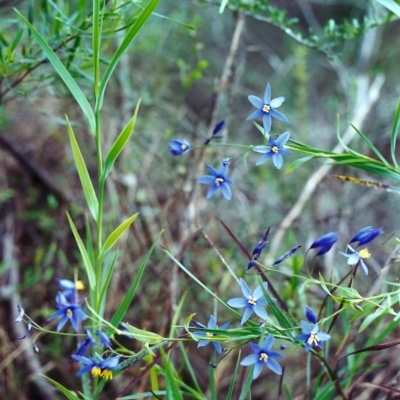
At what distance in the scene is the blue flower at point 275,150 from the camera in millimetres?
676

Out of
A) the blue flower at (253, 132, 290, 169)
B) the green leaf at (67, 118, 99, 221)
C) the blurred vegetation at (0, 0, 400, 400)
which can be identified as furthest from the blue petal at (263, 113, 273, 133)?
the blurred vegetation at (0, 0, 400, 400)

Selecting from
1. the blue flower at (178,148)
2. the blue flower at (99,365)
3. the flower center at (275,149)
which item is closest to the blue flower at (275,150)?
the flower center at (275,149)

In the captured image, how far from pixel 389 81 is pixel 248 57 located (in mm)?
732

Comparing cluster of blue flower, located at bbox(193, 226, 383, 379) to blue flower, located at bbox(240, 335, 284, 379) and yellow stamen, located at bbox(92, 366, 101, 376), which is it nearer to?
blue flower, located at bbox(240, 335, 284, 379)

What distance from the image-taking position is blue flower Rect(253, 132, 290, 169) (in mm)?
676

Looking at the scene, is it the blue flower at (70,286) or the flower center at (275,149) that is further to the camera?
the blue flower at (70,286)

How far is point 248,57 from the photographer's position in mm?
2736

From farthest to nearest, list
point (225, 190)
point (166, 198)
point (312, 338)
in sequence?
point (166, 198)
point (225, 190)
point (312, 338)

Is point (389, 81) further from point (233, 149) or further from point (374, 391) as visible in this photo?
point (374, 391)

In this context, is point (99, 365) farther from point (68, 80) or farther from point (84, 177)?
point (68, 80)

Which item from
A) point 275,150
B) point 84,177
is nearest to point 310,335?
point 275,150

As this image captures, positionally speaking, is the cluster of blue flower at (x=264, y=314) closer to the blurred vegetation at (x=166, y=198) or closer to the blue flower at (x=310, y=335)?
the blue flower at (x=310, y=335)

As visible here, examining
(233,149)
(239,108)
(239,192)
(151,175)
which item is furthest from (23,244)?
(239,108)

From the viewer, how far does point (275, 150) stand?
686 millimetres
